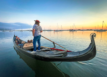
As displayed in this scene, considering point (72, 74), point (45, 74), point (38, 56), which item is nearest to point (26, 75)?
point (45, 74)

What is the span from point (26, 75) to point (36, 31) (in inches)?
112

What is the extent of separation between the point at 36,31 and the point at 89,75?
4316mm

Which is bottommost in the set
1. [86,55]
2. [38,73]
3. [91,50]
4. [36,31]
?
[38,73]

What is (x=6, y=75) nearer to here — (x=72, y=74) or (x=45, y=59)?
(x=45, y=59)

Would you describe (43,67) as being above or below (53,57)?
below

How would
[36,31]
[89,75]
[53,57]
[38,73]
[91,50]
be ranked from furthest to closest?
[36,31] → [38,73] → [89,75] → [53,57] → [91,50]

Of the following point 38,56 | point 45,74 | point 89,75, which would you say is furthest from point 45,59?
point 89,75

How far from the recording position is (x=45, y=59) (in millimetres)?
3717

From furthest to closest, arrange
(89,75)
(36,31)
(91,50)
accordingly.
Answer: (36,31), (89,75), (91,50)

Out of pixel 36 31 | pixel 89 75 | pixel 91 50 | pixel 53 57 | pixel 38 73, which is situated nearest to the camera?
pixel 91 50

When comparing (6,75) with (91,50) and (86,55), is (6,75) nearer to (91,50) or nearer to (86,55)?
(86,55)

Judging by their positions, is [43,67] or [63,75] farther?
[43,67]

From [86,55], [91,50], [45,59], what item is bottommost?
[45,59]

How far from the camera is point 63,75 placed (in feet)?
12.8
